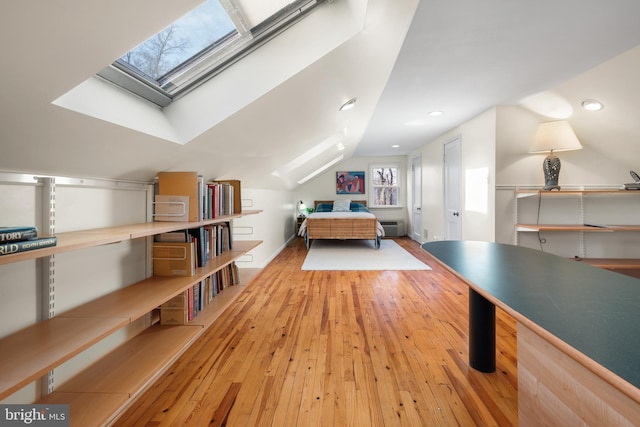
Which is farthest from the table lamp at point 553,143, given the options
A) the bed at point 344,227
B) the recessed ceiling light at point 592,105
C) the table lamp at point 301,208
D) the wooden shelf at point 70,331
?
the table lamp at point 301,208

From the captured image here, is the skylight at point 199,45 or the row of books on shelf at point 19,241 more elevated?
the skylight at point 199,45

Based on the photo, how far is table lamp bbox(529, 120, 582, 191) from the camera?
2854 mm

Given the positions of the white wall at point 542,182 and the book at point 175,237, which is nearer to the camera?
the book at point 175,237

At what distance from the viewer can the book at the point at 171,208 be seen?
1.74 metres

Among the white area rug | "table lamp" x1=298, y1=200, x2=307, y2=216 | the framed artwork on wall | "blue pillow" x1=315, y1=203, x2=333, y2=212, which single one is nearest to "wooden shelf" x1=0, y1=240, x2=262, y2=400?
the white area rug

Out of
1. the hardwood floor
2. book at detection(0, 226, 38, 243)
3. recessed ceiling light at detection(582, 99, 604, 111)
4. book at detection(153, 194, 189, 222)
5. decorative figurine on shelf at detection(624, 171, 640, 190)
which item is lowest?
the hardwood floor

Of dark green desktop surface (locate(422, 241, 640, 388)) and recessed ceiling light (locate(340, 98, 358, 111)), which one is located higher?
recessed ceiling light (locate(340, 98, 358, 111))

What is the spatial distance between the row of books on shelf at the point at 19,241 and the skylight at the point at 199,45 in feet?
2.49

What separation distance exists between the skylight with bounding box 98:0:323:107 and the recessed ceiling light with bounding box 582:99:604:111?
281 centimetres

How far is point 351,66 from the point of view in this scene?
6.59 feet

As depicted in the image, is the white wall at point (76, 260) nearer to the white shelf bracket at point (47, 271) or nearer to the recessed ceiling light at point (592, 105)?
the white shelf bracket at point (47, 271)

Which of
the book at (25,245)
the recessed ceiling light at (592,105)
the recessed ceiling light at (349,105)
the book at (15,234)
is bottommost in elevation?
the book at (25,245)

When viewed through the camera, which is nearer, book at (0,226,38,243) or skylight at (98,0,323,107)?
book at (0,226,38,243)

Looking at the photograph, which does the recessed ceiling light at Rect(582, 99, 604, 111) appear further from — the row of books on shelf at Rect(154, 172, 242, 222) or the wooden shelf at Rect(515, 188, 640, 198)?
the row of books on shelf at Rect(154, 172, 242, 222)
